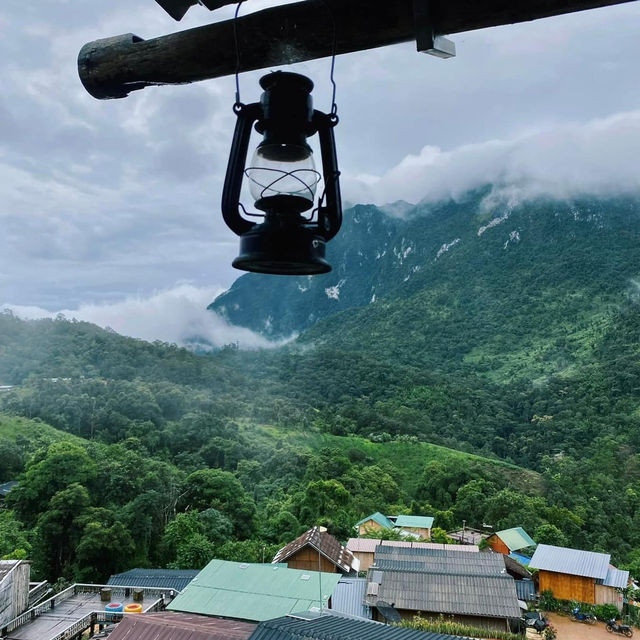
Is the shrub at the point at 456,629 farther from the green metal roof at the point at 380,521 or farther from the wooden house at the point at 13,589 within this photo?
the green metal roof at the point at 380,521

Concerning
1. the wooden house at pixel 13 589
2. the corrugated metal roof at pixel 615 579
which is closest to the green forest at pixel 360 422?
the corrugated metal roof at pixel 615 579

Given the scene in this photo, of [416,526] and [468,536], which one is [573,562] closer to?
[468,536]

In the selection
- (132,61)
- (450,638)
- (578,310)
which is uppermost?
(578,310)

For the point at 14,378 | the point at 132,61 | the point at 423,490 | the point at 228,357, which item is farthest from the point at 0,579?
the point at 228,357

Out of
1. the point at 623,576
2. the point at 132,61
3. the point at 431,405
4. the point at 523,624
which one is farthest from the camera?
the point at 431,405

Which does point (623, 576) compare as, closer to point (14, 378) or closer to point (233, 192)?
point (233, 192)

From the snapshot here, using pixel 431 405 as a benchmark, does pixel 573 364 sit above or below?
above

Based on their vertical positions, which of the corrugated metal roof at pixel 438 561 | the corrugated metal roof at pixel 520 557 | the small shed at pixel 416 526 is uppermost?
the corrugated metal roof at pixel 438 561
